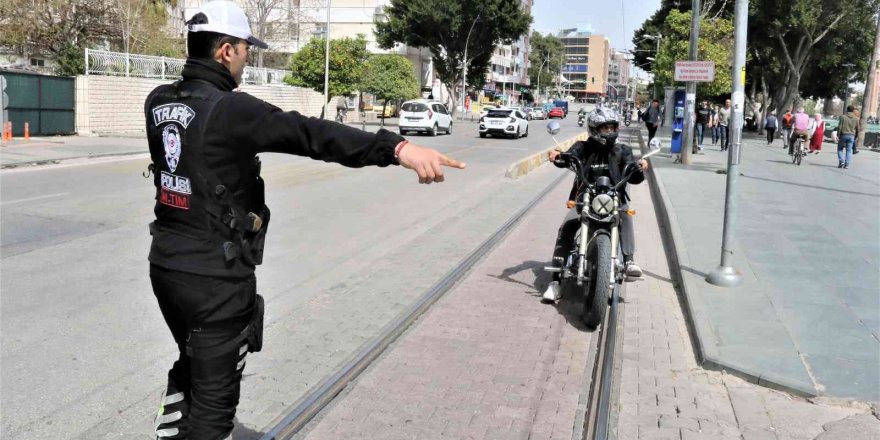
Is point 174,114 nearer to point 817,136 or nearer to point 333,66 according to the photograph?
point 817,136

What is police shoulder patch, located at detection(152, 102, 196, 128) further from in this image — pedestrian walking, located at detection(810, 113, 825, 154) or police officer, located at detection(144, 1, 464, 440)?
pedestrian walking, located at detection(810, 113, 825, 154)

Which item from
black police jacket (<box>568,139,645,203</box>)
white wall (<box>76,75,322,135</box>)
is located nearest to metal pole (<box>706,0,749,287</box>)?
black police jacket (<box>568,139,645,203</box>)

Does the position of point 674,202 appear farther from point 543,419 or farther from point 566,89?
point 566,89

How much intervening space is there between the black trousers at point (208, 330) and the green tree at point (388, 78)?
38808mm

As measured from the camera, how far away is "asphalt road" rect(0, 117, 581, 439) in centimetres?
422

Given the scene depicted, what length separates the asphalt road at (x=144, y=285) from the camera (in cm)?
422

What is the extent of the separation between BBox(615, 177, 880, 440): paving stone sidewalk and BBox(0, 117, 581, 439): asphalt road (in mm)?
1901

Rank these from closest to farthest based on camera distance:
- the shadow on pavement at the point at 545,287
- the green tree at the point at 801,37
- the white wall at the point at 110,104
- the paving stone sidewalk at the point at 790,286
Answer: the paving stone sidewalk at the point at 790,286
the shadow on pavement at the point at 545,287
the white wall at the point at 110,104
the green tree at the point at 801,37

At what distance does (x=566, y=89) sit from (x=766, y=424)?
152 m

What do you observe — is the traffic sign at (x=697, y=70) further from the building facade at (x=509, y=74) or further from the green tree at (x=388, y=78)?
the building facade at (x=509, y=74)

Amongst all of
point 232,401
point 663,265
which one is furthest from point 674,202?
point 232,401

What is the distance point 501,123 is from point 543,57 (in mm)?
95518

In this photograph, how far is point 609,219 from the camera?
5.90 meters

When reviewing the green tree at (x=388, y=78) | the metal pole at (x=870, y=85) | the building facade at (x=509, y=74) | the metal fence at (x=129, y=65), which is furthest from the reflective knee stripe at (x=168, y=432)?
the building facade at (x=509, y=74)
